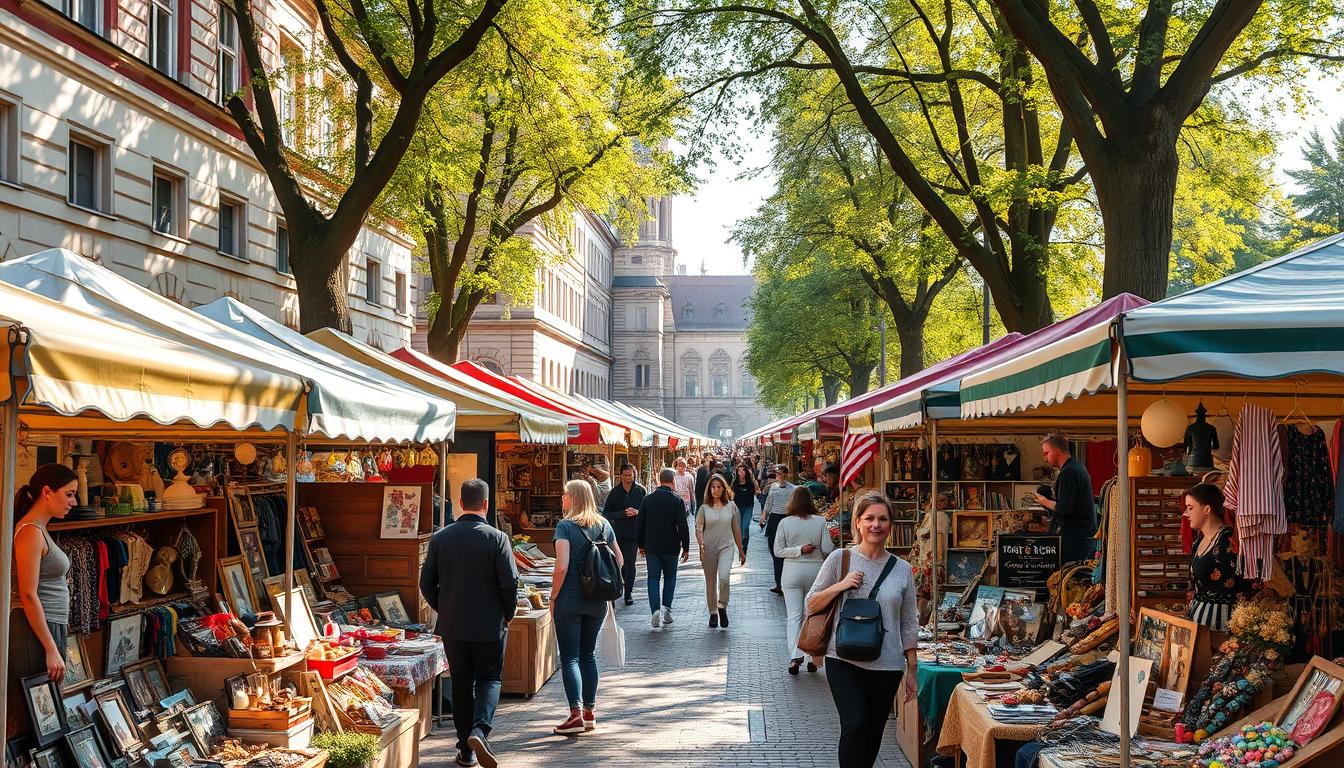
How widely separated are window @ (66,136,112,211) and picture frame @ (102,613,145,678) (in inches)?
600

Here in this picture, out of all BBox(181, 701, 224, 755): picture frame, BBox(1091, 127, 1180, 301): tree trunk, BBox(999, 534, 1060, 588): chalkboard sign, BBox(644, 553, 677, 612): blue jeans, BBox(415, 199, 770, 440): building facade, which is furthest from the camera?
BBox(415, 199, 770, 440): building facade

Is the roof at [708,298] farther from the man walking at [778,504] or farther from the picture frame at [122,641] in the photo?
the picture frame at [122,641]

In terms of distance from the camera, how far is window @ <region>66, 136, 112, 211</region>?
65.9ft

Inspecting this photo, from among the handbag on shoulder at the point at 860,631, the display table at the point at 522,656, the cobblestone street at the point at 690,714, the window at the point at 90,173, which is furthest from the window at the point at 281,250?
the handbag on shoulder at the point at 860,631

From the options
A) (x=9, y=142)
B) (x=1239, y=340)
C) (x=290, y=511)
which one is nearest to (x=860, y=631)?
(x=1239, y=340)

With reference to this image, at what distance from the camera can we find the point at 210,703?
6.98 m

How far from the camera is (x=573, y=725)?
9.66 metres

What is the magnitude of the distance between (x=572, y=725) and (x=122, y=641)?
3.85 m

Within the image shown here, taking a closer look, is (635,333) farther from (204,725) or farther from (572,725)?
(204,725)

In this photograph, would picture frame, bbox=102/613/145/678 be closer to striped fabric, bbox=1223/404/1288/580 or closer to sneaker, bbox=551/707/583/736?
sneaker, bbox=551/707/583/736

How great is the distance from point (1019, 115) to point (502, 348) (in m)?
44.5

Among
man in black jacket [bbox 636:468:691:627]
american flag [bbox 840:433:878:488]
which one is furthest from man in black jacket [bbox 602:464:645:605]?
american flag [bbox 840:433:878:488]

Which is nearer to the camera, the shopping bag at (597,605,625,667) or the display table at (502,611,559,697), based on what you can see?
the shopping bag at (597,605,625,667)

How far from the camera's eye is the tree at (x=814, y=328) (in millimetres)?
45500
